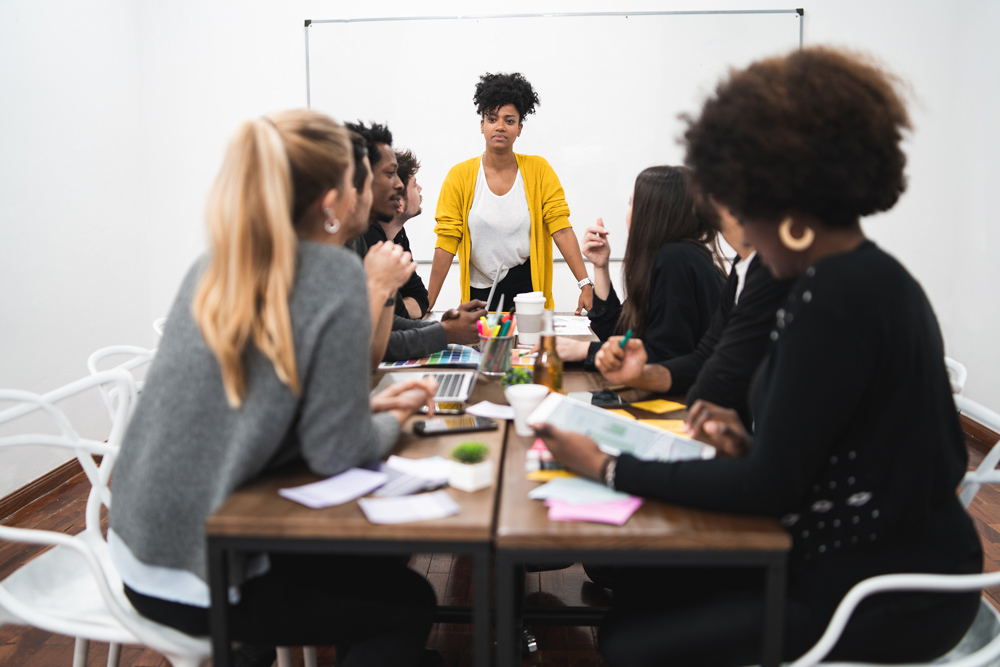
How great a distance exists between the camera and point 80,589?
137 centimetres

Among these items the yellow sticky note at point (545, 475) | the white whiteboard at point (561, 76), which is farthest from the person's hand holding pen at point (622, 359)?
the white whiteboard at point (561, 76)

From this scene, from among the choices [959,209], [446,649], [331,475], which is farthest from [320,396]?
[959,209]

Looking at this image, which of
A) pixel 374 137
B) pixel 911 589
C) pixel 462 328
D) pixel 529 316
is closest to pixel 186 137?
pixel 374 137

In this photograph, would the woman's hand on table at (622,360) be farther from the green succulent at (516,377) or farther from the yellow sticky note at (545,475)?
the yellow sticky note at (545,475)

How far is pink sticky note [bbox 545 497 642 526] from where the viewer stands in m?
1.03

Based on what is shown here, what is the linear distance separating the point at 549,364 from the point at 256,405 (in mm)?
772

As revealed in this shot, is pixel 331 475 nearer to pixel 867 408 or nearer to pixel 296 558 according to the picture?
pixel 296 558

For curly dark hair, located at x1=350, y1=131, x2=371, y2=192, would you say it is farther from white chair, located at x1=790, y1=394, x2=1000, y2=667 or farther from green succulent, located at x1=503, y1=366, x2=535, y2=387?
white chair, located at x1=790, y1=394, x2=1000, y2=667

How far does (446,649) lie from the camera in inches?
77.4

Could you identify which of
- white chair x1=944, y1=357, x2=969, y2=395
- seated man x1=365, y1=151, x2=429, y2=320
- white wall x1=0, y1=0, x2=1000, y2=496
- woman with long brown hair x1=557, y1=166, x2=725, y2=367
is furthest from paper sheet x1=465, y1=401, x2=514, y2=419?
white wall x1=0, y1=0, x2=1000, y2=496

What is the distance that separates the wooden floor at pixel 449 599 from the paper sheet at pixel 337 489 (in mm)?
953

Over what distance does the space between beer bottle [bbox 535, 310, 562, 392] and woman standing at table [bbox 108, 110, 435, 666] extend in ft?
1.91

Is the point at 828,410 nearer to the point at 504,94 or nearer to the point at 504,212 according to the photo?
the point at 504,212

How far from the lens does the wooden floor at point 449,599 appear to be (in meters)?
1.93
